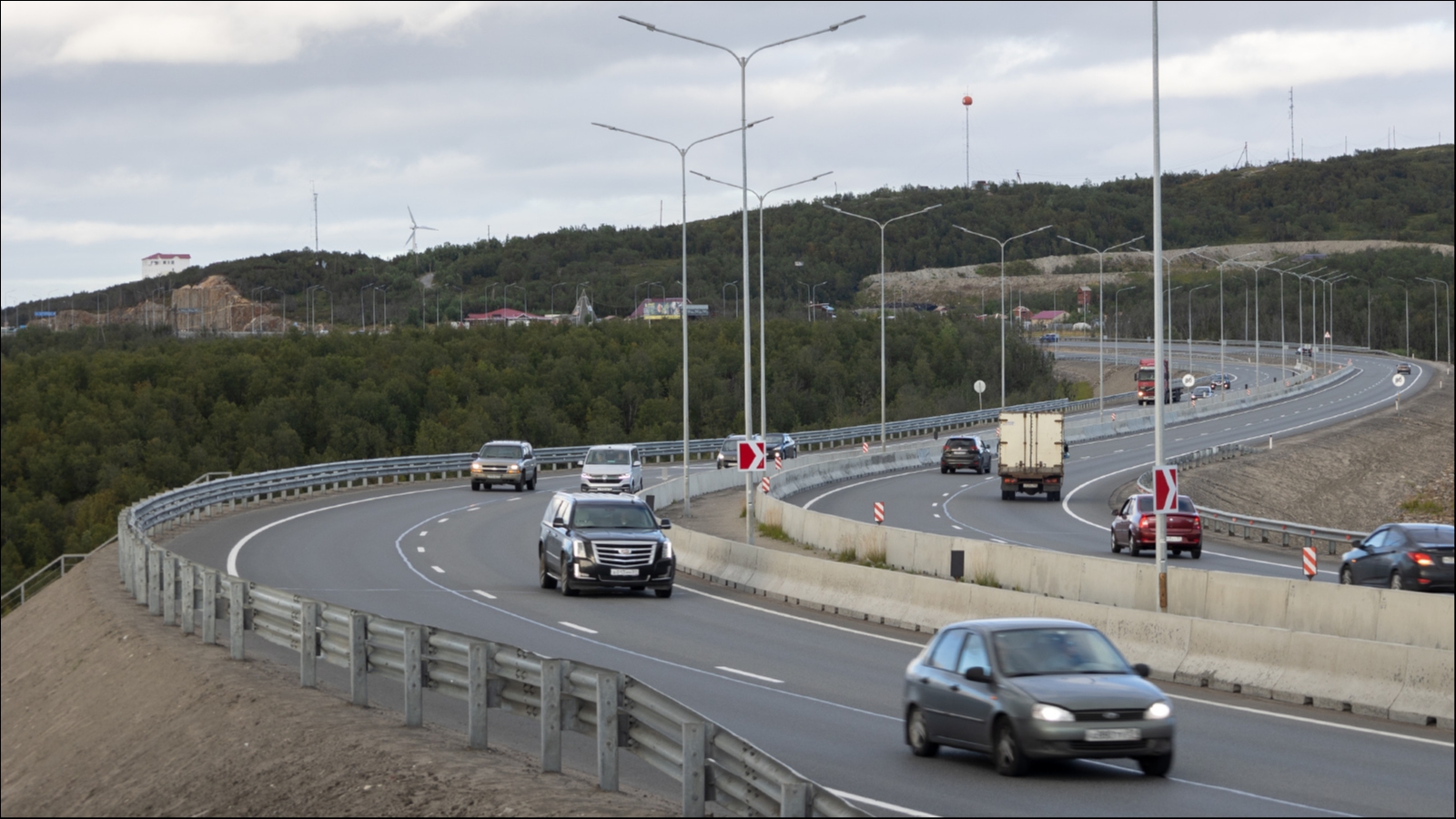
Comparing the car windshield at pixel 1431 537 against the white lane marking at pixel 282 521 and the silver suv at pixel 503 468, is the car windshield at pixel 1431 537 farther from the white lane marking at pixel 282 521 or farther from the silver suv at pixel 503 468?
the silver suv at pixel 503 468

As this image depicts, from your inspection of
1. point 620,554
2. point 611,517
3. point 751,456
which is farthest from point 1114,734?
point 751,456

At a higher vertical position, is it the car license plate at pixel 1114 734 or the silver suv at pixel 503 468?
the car license plate at pixel 1114 734

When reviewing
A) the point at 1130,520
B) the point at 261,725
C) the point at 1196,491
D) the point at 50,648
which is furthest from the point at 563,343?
the point at 261,725

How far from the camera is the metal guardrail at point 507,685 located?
984 cm

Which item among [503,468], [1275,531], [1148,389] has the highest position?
[1148,389]

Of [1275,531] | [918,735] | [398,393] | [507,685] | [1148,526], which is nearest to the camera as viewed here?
[507,685]

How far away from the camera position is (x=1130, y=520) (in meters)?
37.5

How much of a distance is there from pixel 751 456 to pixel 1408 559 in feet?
43.3

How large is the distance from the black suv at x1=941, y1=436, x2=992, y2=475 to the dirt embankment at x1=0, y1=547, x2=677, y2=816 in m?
48.1

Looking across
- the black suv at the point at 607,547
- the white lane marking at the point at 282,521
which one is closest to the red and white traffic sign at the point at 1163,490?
the black suv at the point at 607,547

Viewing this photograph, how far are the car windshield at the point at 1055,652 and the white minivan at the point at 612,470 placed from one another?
3709cm

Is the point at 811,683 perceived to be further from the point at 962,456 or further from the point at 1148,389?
the point at 1148,389

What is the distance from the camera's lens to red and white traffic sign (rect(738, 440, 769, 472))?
1310 inches

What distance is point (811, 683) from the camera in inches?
714
